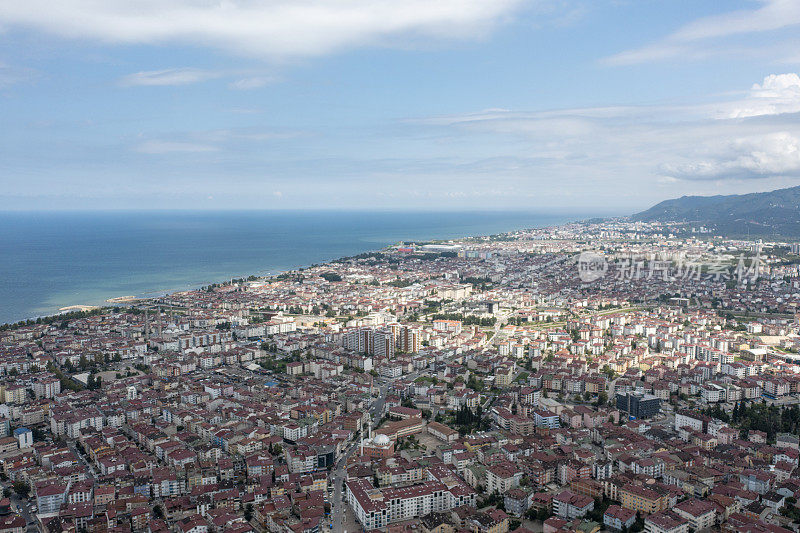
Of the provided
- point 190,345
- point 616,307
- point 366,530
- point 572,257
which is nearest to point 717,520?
point 366,530

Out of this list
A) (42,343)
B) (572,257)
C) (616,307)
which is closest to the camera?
(42,343)

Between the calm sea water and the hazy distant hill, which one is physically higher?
the hazy distant hill

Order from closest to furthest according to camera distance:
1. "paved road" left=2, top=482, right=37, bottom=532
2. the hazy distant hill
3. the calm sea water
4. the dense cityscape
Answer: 1. "paved road" left=2, top=482, right=37, bottom=532
2. the dense cityscape
3. the calm sea water
4. the hazy distant hill

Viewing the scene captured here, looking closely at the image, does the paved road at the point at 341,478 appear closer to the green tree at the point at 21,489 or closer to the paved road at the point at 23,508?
the paved road at the point at 23,508

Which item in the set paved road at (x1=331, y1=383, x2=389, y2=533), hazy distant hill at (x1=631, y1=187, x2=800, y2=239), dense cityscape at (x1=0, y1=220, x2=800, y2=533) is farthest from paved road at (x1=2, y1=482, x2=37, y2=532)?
hazy distant hill at (x1=631, y1=187, x2=800, y2=239)

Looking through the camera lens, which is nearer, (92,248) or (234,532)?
(234,532)

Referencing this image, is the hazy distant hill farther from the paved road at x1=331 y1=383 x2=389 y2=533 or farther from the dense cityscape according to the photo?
the paved road at x1=331 y1=383 x2=389 y2=533

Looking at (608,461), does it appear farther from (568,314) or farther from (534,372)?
(568,314)
